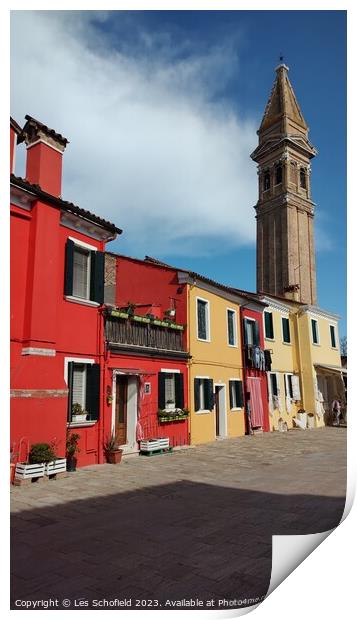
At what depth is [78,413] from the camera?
816 centimetres

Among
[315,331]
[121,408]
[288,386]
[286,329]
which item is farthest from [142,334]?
[315,331]

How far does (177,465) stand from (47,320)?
412 cm

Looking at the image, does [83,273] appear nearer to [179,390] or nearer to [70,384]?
[70,384]

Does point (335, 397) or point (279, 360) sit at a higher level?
point (279, 360)

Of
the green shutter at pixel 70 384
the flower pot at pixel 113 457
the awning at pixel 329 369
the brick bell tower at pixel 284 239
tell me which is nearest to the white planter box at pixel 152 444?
the flower pot at pixel 113 457

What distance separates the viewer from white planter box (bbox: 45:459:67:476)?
21.1ft

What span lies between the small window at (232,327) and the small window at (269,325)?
252cm

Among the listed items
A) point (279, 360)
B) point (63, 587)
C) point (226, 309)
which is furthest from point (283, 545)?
point (279, 360)

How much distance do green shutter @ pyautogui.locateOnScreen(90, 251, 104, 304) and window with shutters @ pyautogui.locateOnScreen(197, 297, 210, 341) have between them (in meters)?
4.74

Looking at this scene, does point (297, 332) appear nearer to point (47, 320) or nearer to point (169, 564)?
point (47, 320)

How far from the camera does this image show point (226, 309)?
47.9 ft

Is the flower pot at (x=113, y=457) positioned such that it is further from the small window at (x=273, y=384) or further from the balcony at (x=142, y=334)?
the small window at (x=273, y=384)

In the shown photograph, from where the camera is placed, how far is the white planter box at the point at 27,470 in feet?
19.6

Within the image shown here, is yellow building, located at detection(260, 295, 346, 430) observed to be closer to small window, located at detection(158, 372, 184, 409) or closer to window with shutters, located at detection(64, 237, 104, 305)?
small window, located at detection(158, 372, 184, 409)
